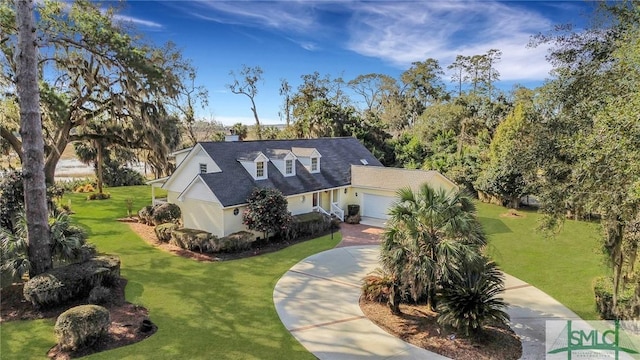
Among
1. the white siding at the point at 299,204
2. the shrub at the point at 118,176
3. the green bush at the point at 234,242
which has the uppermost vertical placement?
the shrub at the point at 118,176

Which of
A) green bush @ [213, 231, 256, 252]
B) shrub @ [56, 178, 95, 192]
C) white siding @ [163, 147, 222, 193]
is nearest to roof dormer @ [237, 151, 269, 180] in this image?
white siding @ [163, 147, 222, 193]

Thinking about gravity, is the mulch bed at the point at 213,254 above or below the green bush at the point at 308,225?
below

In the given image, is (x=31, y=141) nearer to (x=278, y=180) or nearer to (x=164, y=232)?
(x=164, y=232)

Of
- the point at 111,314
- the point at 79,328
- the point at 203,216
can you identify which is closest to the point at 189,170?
the point at 203,216

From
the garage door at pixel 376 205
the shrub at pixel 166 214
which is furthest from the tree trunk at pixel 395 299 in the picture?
the shrub at pixel 166 214

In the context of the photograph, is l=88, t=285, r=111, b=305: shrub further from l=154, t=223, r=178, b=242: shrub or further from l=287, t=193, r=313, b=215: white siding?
l=287, t=193, r=313, b=215: white siding

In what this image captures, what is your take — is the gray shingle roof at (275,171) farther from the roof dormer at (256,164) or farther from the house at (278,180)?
the roof dormer at (256,164)

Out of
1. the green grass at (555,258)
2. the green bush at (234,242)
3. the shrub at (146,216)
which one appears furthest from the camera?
the shrub at (146,216)

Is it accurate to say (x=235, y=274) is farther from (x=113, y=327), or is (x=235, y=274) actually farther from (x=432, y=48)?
(x=432, y=48)
